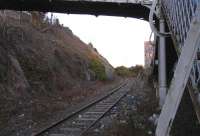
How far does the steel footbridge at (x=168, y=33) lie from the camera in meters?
4.11

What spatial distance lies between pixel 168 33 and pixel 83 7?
441 inches

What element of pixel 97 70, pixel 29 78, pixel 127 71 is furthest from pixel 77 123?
pixel 127 71

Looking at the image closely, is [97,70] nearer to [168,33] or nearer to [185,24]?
[168,33]

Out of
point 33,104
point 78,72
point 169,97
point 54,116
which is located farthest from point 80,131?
point 78,72

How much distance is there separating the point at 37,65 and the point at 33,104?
20.9 ft

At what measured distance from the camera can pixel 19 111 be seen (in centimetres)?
1748

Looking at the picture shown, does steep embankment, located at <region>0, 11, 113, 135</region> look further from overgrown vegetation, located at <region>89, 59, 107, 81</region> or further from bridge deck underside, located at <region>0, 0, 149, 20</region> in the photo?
overgrown vegetation, located at <region>89, 59, 107, 81</region>

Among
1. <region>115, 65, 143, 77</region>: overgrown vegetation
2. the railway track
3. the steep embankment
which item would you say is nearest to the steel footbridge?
the railway track

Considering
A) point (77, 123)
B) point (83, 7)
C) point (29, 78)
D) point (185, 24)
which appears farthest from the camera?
point (29, 78)

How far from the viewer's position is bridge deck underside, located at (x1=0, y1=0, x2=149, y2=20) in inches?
738

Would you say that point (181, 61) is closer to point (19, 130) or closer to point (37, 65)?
point (19, 130)

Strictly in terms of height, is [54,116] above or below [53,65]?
below

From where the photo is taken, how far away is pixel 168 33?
8.56m

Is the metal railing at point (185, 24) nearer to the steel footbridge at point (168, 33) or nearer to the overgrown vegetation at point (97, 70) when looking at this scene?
the steel footbridge at point (168, 33)
